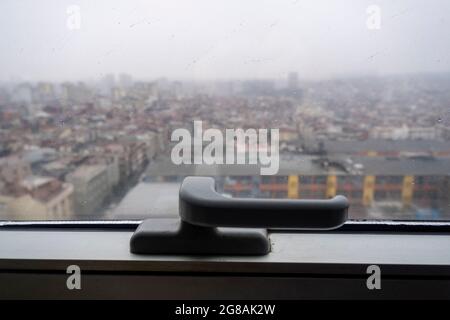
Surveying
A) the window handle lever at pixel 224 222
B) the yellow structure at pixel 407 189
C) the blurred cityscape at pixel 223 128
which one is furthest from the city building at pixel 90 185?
the yellow structure at pixel 407 189

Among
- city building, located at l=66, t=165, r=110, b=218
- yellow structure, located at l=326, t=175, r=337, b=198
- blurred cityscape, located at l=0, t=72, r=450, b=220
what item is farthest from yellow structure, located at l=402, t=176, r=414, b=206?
city building, located at l=66, t=165, r=110, b=218

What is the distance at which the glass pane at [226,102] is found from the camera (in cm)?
68

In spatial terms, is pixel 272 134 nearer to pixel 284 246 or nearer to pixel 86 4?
pixel 284 246

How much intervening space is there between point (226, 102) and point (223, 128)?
0.05 m

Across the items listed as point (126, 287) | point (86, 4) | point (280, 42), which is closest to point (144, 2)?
point (86, 4)

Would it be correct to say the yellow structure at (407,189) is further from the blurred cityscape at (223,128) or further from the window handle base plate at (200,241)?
the window handle base plate at (200,241)

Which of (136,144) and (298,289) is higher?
(136,144)

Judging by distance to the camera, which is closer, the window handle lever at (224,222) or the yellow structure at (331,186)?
the window handle lever at (224,222)

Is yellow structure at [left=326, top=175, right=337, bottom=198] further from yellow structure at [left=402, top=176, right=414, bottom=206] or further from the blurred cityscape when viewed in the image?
yellow structure at [left=402, top=176, right=414, bottom=206]

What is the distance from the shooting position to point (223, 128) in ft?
2.34

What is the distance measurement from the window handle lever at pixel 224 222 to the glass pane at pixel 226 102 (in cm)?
8

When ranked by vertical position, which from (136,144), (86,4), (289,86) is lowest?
(136,144)

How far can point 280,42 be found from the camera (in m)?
0.68
